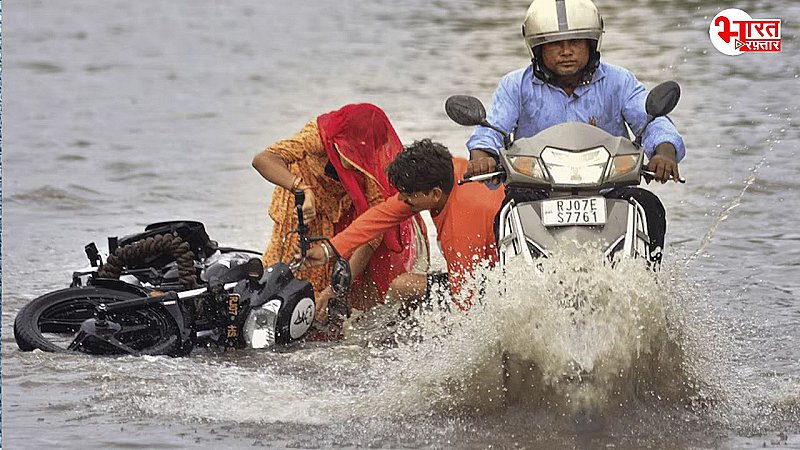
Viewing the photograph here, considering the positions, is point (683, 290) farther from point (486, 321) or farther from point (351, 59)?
point (351, 59)

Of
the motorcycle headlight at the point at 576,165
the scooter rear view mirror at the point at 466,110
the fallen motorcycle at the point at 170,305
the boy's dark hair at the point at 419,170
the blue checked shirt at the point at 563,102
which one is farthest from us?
the fallen motorcycle at the point at 170,305

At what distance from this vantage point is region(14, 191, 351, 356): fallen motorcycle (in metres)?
6.89

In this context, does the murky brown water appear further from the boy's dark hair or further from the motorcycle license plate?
the boy's dark hair

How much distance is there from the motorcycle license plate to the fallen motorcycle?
1.83 m

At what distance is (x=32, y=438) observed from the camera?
19.1 ft

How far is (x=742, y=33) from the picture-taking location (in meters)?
14.7

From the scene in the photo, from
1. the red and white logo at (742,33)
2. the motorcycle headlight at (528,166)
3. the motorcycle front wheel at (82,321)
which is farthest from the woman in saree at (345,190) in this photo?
the red and white logo at (742,33)

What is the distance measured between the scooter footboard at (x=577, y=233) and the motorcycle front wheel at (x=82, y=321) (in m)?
1.91

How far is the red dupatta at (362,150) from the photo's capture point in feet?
24.5

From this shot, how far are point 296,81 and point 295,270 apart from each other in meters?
8.92

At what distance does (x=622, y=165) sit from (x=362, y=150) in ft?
6.82

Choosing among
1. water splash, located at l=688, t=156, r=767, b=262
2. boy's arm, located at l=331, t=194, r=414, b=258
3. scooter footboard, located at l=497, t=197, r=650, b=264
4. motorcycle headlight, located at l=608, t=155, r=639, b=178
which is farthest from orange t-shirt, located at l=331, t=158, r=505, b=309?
water splash, located at l=688, t=156, r=767, b=262

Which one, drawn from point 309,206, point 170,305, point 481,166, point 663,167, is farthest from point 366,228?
point 663,167

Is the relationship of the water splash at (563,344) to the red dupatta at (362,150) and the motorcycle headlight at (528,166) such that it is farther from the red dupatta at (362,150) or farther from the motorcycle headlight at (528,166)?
the red dupatta at (362,150)
